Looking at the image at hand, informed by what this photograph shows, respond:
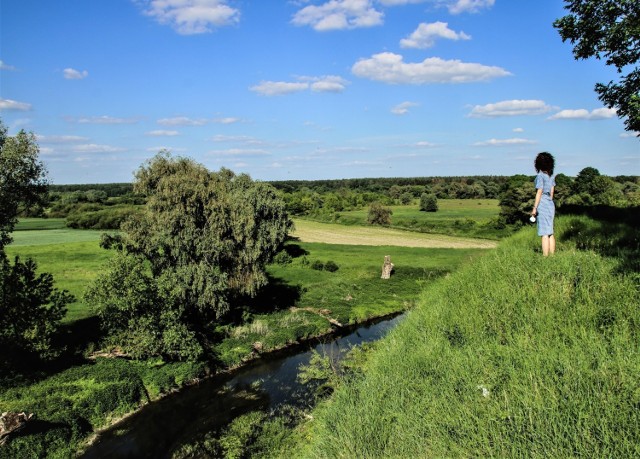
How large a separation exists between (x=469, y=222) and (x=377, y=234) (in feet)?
72.4

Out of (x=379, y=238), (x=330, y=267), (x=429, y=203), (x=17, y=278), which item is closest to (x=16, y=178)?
(x=17, y=278)

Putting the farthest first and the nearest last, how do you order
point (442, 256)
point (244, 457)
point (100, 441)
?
point (442, 256), point (100, 441), point (244, 457)

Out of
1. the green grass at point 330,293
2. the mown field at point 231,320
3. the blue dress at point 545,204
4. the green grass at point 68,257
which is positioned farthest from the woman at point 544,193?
the green grass at point 68,257

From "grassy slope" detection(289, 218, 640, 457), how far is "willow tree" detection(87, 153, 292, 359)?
60.4 feet

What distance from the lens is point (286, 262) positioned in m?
59.7

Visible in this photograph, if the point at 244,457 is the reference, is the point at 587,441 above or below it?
above

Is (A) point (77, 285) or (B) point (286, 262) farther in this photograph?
(B) point (286, 262)

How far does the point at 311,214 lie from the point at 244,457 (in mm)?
114791

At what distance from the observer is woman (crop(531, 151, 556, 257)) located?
1162 cm

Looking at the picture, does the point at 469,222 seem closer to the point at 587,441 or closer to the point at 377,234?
the point at 377,234

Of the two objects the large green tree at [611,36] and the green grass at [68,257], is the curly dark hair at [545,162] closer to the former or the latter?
the large green tree at [611,36]

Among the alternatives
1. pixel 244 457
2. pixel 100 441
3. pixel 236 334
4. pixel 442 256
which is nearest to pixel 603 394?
pixel 244 457

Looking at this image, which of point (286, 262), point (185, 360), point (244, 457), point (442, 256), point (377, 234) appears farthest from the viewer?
point (377, 234)

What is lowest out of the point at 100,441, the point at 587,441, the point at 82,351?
the point at 100,441
